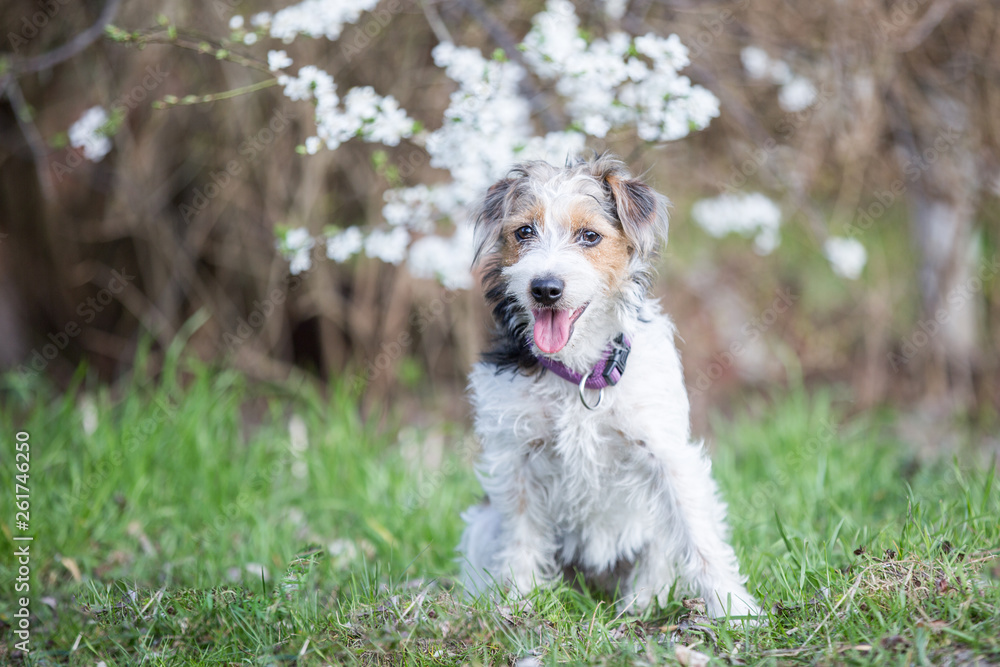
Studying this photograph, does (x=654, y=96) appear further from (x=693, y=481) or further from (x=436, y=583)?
(x=436, y=583)

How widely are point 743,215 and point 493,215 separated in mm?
2816

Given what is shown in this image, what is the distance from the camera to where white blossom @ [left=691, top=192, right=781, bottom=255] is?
17.7ft

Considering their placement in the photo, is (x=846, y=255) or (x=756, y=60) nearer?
(x=846, y=255)

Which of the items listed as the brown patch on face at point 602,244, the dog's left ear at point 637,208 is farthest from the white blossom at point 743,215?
the brown patch on face at point 602,244

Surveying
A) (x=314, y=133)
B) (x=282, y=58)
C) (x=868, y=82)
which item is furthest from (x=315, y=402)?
(x=868, y=82)

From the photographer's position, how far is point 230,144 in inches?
249

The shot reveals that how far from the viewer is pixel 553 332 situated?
2.94 metres

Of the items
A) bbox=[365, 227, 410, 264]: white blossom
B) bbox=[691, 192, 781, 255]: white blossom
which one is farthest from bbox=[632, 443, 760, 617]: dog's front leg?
bbox=[691, 192, 781, 255]: white blossom

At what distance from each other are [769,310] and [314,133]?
4604 mm

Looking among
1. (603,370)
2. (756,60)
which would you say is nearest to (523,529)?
(603,370)

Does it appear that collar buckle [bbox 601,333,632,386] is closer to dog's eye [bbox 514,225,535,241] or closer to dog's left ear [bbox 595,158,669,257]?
dog's left ear [bbox 595,158,669,257]

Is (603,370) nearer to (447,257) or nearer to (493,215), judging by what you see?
(493,215)

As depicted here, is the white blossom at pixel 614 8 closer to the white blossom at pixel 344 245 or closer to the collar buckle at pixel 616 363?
the white blossom at pixel 344 245

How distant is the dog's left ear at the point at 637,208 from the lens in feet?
10.2
